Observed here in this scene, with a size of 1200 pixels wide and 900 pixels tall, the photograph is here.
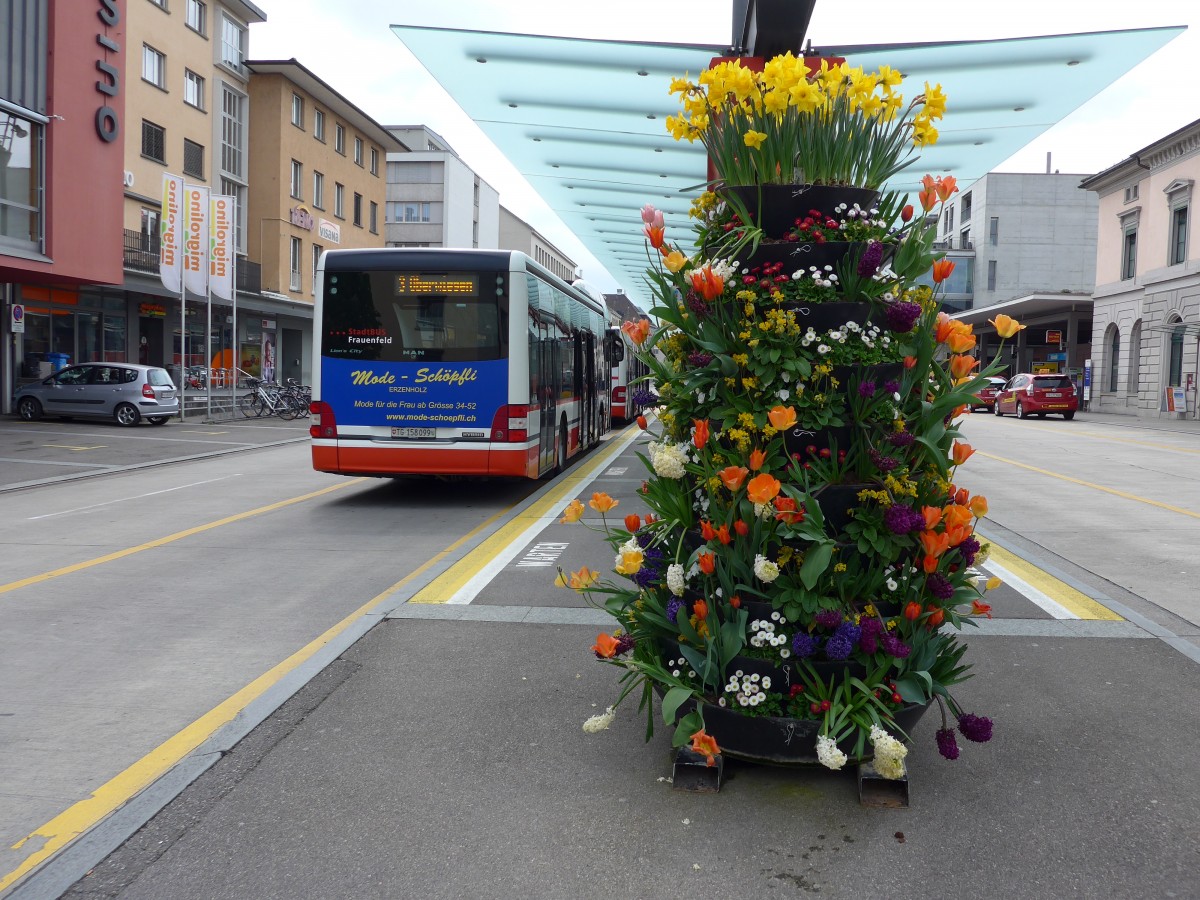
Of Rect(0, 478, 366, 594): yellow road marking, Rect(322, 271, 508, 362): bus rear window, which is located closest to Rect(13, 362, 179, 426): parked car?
Rect(0, 478, 366, 594): yellow road marking

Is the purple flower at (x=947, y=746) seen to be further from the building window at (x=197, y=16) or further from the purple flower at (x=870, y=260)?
the building window at (x=197, y=16)

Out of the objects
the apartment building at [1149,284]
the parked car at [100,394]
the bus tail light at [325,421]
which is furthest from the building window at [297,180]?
the apartment building at [1149,284]

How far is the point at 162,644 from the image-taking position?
225 inches

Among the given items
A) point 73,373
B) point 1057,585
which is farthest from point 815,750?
point 73,373

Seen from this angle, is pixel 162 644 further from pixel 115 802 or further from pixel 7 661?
pixel 115 802

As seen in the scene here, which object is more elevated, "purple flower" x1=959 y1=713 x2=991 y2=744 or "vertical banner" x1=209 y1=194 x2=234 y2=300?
"vertical banner" x1=209 y1=194 x2=234 y2=300

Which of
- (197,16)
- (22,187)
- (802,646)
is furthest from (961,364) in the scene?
(197,16)

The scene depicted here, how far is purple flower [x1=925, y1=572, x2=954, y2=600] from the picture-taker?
3633 mm

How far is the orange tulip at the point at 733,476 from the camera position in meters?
3.51

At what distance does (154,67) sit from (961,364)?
114 feet

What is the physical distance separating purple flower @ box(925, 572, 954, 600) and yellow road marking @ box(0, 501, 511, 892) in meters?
2.84

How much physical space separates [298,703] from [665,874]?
218 cm

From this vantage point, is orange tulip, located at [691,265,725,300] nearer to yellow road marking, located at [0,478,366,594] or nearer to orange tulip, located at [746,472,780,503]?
orange tulip, located at [746,472,780,503]

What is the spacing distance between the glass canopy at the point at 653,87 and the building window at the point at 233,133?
24.1 m
